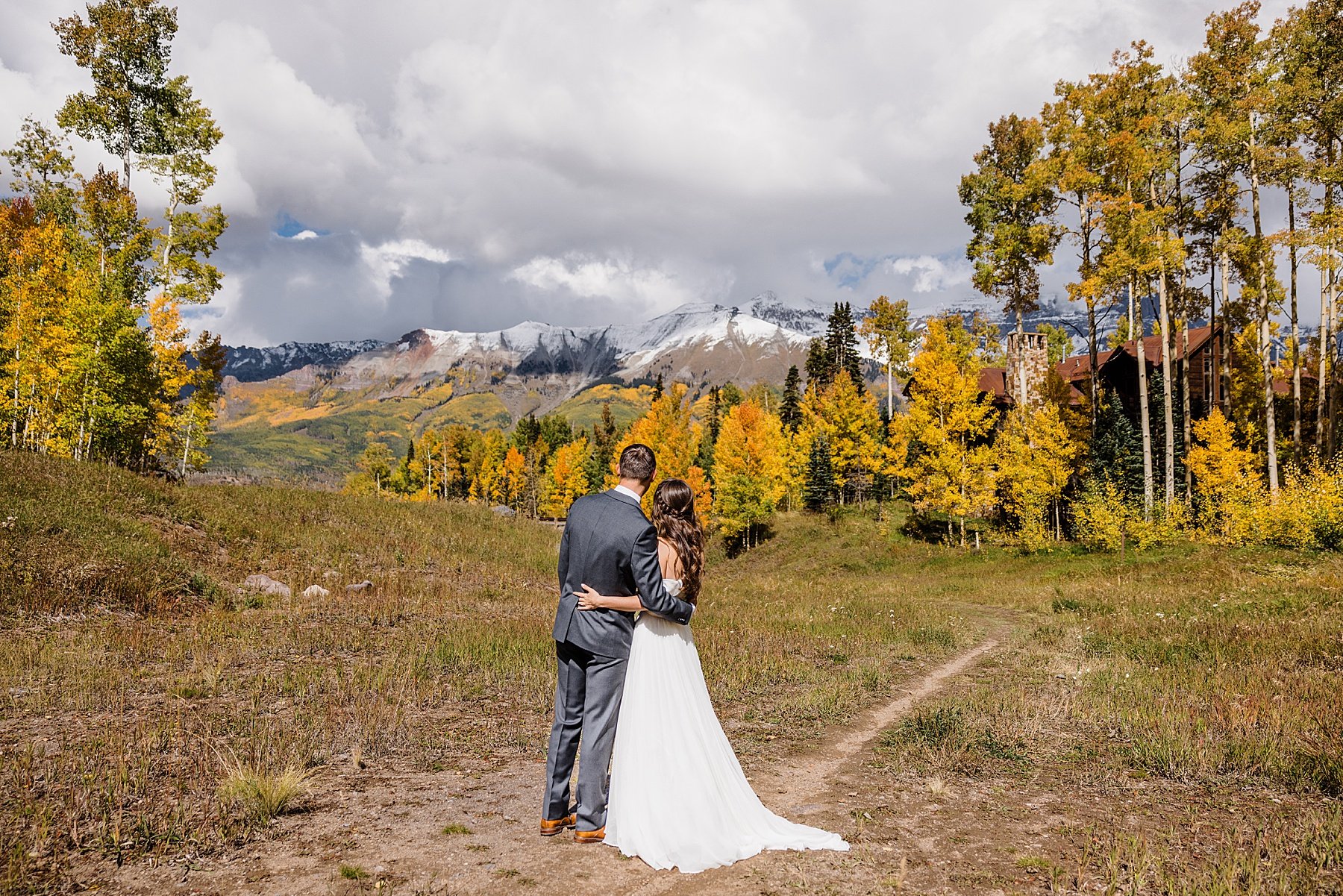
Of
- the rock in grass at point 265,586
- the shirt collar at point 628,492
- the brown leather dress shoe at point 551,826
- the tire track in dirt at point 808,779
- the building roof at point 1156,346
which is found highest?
the building roof at point 1156,346

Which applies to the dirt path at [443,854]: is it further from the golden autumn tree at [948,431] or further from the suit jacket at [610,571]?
the golden autumn tree at [948,431]

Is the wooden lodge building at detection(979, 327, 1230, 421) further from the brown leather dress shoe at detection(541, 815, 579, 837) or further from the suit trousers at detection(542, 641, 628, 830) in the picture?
the brown leather dress shoe at detection(541, 815, 579, 837)

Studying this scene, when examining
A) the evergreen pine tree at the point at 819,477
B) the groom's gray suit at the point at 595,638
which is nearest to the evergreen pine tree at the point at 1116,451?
the evergreen pine tree at the point at 819,477

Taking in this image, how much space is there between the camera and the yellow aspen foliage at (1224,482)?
81.9 feet

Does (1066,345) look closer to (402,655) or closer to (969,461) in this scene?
(969,461)

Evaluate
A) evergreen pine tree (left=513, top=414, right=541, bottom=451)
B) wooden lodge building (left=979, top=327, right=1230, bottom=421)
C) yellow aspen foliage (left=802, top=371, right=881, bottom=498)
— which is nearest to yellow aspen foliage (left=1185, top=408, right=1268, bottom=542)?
wooden lodge building (left=979, top=327, right=1230, bottom=421)

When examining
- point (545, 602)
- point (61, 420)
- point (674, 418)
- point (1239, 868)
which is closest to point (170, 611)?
point (545, 602)

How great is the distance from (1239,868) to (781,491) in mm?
42253

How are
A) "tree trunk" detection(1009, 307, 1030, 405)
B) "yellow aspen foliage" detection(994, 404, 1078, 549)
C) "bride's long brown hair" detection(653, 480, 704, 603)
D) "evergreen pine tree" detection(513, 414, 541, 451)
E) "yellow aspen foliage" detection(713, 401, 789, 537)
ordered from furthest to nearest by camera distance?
"evergreen pine tree" detection(513, 414, 541, 451) → "yellow aspen foliage" detection(713, 401, 789, 537) → "tree trunk" detection(1009, 307, 1030, 405) → "yellow aspen foliage" detection(994, 404, 1078, 549) → "bride's long brown hair" detection(653, 480, 704, 603)

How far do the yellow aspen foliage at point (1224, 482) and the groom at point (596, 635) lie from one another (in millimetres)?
28422

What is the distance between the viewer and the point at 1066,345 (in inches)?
2291

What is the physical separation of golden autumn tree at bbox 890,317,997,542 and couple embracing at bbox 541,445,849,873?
1211 inches

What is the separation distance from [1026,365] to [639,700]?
137ft

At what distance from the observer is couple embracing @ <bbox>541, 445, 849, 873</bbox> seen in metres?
4.95
